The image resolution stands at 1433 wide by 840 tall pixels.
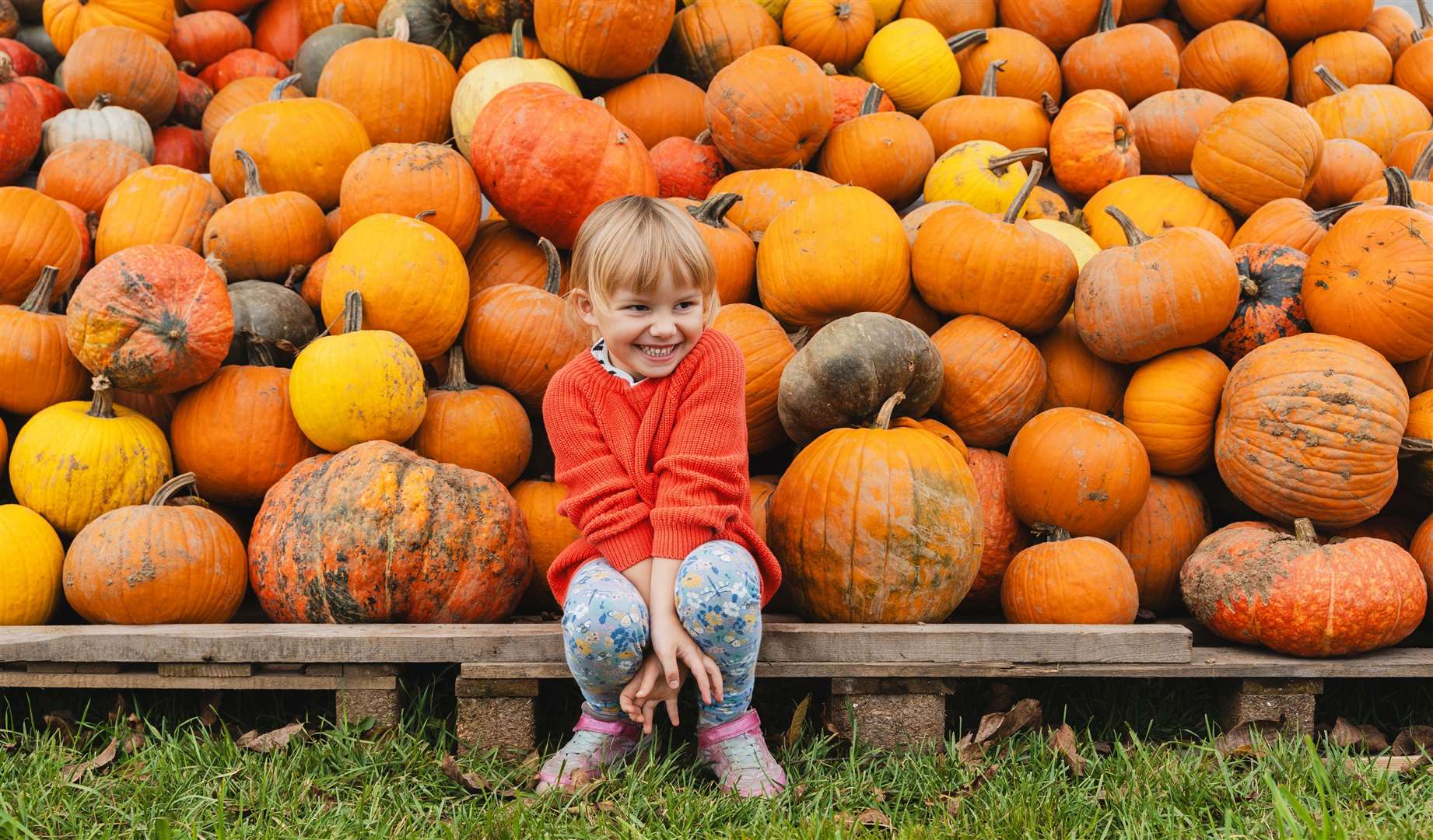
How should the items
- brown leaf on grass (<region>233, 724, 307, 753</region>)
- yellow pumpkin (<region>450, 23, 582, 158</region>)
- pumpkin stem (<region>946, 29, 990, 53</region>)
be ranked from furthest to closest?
pumpkin stem (<region>946, 29, 990, 53</region>), yellow pumpkin (<region>450, 23, 582, 158</region>), brown leaf on grass (<region>233, 724, 307, 753</region>)

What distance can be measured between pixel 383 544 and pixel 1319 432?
2.34m

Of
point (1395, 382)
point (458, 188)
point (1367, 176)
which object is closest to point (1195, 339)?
point (1395, 382)

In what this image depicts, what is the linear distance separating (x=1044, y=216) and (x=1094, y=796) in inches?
95.0

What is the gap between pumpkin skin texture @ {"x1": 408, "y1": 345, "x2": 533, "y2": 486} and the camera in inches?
126

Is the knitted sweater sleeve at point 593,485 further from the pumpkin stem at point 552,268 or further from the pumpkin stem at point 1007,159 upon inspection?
the pumpkin stem at point 1007,159

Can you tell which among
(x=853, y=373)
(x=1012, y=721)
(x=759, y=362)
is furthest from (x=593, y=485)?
(x=1012, y=721)

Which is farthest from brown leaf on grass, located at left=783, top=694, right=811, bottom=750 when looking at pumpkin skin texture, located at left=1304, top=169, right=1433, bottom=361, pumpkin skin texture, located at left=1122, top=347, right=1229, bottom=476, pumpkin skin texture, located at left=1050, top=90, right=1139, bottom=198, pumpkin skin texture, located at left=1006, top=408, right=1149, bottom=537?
pumpkin skin texture, located at left=1050, top=90, right=1139, bottom=198

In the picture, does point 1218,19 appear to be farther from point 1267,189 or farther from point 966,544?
point 966,544

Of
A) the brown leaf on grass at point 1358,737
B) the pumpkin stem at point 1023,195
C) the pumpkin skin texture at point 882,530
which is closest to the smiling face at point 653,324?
the pumpkin skin texture at point 882,530

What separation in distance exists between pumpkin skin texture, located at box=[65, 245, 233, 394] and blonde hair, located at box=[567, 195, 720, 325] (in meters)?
1.33

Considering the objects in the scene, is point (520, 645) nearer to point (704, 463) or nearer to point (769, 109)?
point (704, 463)

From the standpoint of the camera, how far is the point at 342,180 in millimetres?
3785

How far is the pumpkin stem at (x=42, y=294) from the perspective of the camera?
127 inches

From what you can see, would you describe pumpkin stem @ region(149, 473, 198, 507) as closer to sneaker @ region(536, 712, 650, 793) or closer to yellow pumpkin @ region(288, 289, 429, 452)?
yellow pumpkin @ region(288, 289, 429, 452)
